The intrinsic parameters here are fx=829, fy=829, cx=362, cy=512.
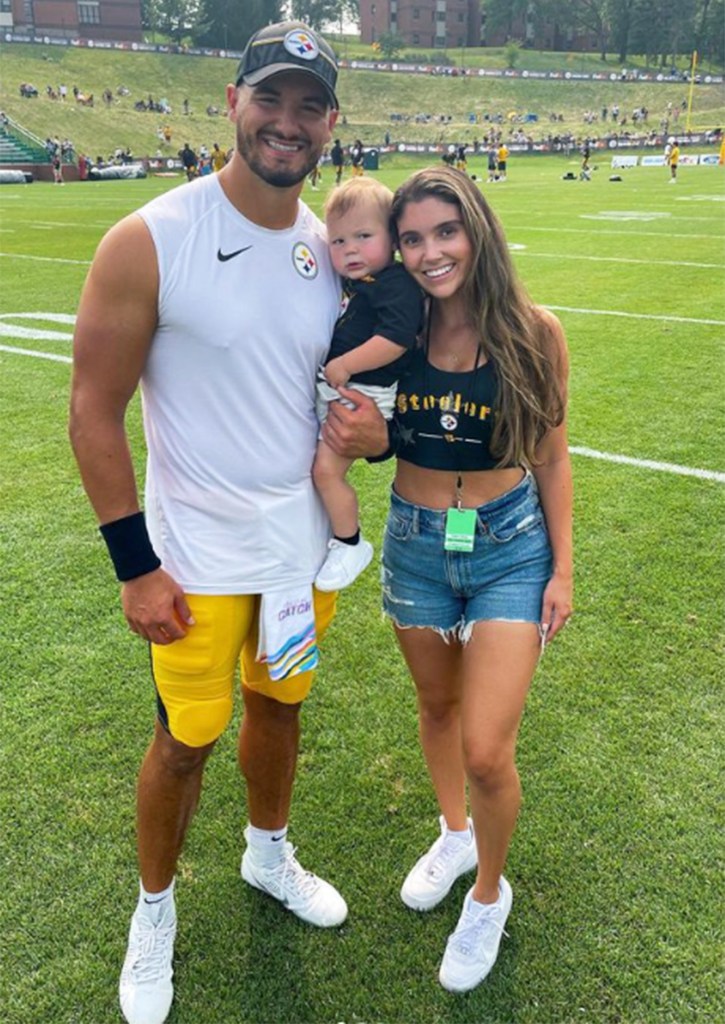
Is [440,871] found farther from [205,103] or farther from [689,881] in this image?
[205,103]

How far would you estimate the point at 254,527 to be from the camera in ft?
7.04

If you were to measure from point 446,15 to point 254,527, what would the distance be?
413 ft

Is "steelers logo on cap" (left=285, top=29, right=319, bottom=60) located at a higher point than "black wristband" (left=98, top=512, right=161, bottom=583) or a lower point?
higher

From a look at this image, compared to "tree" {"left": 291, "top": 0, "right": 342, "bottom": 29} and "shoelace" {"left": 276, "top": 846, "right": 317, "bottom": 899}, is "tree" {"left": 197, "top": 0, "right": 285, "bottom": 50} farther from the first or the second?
"shoelace" {"left": 276, "top": 846, "right": 317, "bottom": 899}

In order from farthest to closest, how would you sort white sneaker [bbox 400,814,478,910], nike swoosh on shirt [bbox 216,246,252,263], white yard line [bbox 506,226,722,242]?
white yard line [bbox 506,226,722,242] < white sneaker [bbox 400,814,478,910] < nike swoosh on shirt [bbox 216,246,252,263]

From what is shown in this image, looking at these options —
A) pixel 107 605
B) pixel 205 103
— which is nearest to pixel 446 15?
pixel 205 103

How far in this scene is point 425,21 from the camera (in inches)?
4250

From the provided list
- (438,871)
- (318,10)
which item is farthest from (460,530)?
(318,10)

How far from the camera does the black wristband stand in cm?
200

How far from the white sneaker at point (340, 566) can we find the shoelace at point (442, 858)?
977 millimetres

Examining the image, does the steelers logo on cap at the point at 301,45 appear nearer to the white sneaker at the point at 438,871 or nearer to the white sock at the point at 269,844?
the white sock at the point at 269,844

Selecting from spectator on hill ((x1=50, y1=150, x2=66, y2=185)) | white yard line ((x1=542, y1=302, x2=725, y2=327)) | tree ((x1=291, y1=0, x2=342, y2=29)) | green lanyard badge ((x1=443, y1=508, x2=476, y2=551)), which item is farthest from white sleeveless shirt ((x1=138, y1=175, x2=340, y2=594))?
tree ((x1=291, y1=0, x2=342, y2=29))

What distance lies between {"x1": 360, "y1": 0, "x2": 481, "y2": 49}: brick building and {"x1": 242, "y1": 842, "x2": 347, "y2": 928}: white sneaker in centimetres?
12143

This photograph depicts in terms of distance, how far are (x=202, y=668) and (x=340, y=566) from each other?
1.51 feet
